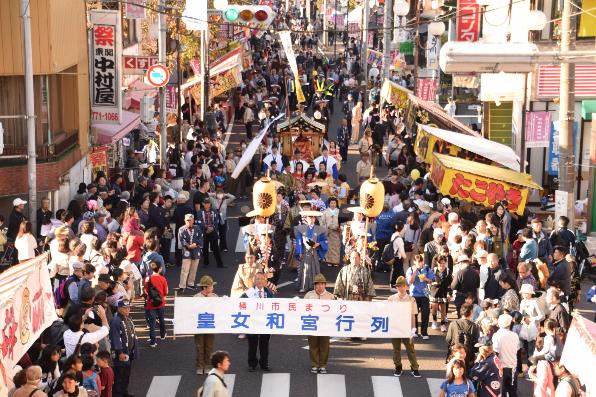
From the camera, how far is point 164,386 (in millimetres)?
16281

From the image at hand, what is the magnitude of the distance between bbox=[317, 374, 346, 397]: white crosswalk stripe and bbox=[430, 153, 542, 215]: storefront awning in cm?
668

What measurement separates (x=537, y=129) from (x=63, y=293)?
42.6 ft

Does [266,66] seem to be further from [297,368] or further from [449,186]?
[297,368]

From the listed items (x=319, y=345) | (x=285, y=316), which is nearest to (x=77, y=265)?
(x=285, y=316)

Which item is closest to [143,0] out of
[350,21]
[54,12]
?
[54,12]

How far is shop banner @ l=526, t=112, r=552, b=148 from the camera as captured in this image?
2586 centimetres

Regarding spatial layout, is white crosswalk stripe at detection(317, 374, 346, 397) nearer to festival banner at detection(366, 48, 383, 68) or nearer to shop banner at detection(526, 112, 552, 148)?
shop banner at detection(526, 112, 552, 148)

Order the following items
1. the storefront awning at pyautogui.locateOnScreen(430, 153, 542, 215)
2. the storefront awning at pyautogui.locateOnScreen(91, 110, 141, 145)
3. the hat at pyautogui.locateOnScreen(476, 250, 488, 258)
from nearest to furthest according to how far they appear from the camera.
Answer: the hat at pyautogui.locateOnScreen(476, 250, 488, 258) < the storefront awning at pyautogui.locateOnScreen(430, 153, 542, 215) < the storefront awning at pyautogui.locateOnScreen(91, 110, 141, 145)

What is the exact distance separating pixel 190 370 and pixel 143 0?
2242 cm

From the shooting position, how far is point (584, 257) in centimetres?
2161

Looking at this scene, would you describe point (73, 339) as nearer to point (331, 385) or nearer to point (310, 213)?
point (331, 385)

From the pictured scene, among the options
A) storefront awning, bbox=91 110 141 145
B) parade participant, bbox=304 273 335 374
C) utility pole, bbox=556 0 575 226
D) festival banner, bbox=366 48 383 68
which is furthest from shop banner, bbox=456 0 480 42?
festival banner, bbox=366 48 383 68

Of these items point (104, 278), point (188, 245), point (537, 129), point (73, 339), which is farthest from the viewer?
point (537, 129)

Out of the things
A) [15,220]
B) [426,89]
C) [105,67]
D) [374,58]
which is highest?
[105,67]
